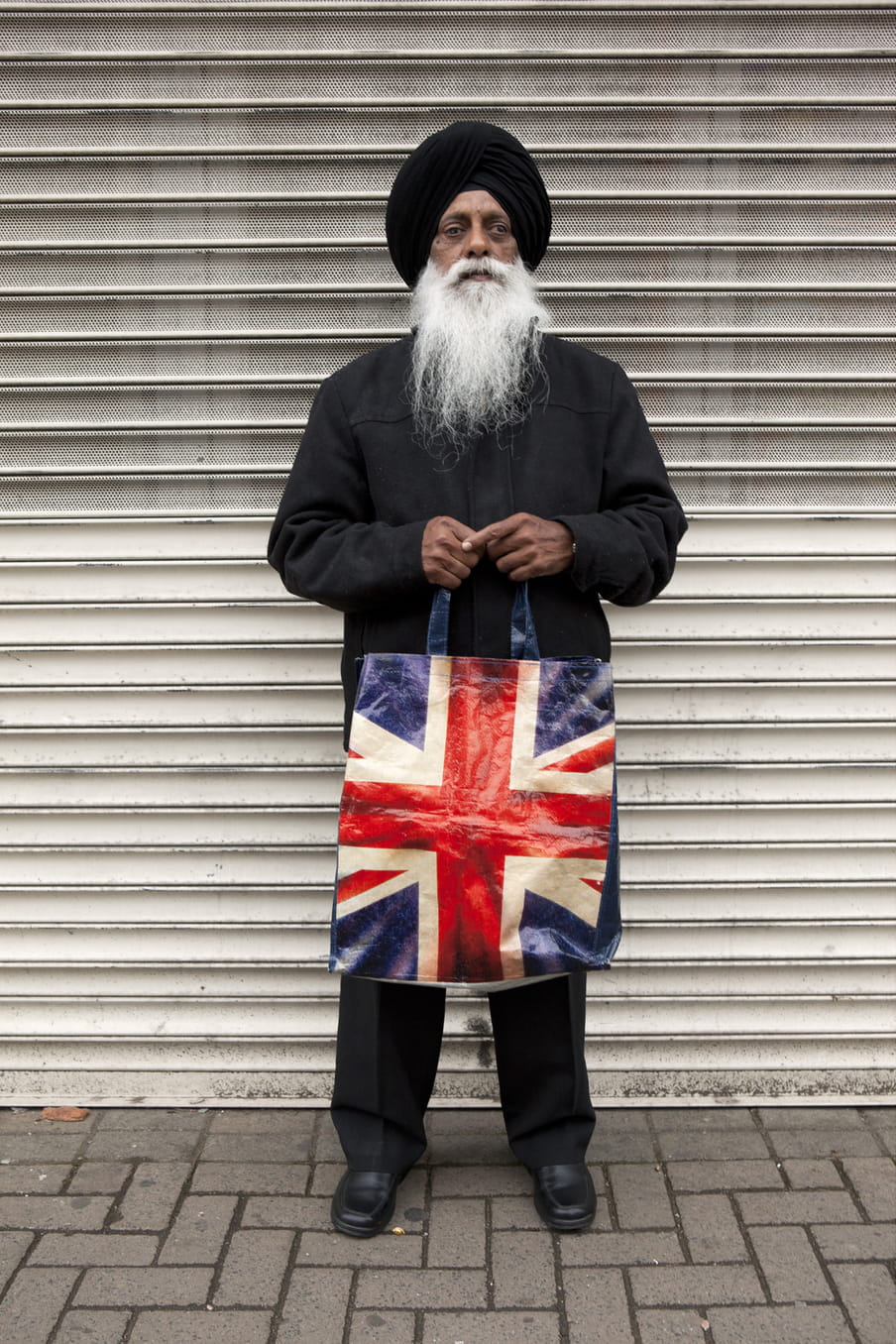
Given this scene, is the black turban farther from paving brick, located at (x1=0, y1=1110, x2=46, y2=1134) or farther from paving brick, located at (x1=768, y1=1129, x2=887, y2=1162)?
paving brick, located at (x1=0, y1=1110, x2=46, y2=1134)

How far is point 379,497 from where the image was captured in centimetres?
273

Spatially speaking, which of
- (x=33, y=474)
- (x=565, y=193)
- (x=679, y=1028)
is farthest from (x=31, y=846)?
(x=565, y=193)

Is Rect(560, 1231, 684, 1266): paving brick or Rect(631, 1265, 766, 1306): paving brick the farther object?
Rect(560, 1231, 684, 1266): paving brick

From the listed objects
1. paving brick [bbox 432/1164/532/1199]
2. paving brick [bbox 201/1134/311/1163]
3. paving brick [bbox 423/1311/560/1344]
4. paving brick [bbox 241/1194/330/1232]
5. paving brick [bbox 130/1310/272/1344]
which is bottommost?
paving brick [bbox 130/1310/272/1344]

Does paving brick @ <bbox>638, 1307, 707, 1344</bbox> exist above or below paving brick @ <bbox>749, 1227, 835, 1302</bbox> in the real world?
below

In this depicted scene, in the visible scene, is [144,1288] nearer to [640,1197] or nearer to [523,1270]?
[523,1270]

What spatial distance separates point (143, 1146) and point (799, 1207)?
1.59 m

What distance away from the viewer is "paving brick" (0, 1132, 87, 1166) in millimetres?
3162

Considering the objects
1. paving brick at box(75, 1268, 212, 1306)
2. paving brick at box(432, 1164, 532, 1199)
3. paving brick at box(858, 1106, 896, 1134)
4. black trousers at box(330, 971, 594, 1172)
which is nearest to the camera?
paving brick at box(75, 1268, 212, 1306)

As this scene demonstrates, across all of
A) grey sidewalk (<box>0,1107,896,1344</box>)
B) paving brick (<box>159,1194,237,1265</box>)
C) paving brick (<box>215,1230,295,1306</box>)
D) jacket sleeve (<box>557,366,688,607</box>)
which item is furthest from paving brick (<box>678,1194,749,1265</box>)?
jacket sleeve (<box>557,366,688,607</box>)

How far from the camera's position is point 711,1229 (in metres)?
2.84

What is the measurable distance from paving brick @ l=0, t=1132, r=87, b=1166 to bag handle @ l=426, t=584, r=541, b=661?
1.63 meters

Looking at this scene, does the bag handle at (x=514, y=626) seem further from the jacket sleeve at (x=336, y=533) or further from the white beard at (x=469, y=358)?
the white beard at (x=469, y=358)

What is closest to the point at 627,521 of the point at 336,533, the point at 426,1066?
the point at 336,533
